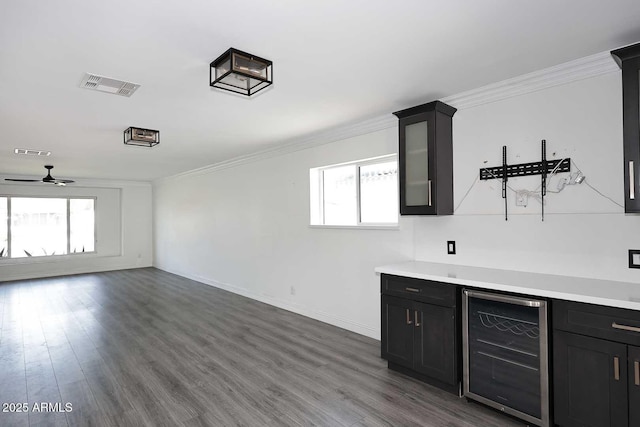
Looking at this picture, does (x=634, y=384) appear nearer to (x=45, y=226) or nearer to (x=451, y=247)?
(x=451, y=247)

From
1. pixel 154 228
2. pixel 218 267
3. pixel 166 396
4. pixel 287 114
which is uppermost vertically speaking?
pixel 287 114

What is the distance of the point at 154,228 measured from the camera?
1034 centimetres

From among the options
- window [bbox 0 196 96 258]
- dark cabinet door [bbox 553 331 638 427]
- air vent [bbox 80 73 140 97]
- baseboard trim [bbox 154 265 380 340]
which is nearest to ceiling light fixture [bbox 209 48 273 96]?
air vent [bbox 80 73 140 97]

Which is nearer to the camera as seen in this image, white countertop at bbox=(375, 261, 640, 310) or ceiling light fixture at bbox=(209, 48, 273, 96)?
white countertop at bbox=(375, 261, 640, 310)

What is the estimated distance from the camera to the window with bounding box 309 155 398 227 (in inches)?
166

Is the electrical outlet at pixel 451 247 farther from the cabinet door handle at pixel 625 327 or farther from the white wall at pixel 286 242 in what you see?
the cabinet door handle at pixel 625 327

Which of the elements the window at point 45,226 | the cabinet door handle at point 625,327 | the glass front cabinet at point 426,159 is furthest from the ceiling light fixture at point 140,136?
the window at point 45,226

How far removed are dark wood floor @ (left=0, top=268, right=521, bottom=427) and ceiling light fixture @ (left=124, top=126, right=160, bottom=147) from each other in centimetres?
236

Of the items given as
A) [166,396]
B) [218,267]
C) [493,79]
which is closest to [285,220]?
[218,267]

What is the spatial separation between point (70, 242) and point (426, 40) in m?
10.3

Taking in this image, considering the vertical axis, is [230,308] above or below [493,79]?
below

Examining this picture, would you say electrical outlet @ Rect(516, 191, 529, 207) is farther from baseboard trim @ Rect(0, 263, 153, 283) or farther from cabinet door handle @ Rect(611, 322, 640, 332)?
baseboard trim @ Rect(0, 263, 153, 283)

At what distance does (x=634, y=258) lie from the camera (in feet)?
8.01

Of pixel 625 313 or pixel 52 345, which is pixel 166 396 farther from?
pixel 625 313
